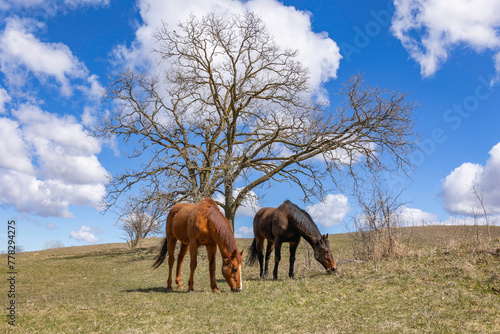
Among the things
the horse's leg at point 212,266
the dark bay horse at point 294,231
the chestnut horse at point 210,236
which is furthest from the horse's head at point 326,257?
the horse's leg at point 212,266

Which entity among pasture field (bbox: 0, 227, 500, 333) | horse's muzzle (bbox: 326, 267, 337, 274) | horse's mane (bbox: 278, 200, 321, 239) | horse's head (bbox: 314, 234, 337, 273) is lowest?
pasture field (bbox: 0, 227, 500, 333)

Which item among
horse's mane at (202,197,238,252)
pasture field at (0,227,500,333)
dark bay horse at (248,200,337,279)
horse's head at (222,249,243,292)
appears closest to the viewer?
pasture field at (0,227,500,333)

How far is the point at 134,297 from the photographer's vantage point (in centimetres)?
920

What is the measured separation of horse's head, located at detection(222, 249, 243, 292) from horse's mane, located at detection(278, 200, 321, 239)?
2.72 m

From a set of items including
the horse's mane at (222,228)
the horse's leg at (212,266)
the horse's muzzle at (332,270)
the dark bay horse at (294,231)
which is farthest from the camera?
the dark bay horse at (294,231)

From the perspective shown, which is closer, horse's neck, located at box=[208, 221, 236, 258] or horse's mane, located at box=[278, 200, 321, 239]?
horse's neck, located at box=[208, 221, 236, 258]

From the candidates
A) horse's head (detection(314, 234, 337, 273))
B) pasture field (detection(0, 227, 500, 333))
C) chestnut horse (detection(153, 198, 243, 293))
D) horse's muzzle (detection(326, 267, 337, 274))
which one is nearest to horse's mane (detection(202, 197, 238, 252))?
chestnut horse (detection(153, 198, 243, 293))

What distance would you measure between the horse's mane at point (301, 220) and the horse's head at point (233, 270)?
2.72 m

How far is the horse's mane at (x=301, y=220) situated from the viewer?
1116cm

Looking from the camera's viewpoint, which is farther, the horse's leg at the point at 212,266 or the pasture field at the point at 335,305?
the horse's leg at the point at 212,266

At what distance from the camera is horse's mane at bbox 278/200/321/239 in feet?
36.6

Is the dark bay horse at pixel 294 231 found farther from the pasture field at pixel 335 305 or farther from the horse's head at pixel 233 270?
the horse's head at pixel 233 270

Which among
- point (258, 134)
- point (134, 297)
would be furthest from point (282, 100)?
point (134, 297)

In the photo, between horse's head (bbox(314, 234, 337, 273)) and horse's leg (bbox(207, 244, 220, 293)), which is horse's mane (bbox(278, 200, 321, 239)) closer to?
horse's head (bbox(314, 234, 337, 273))
